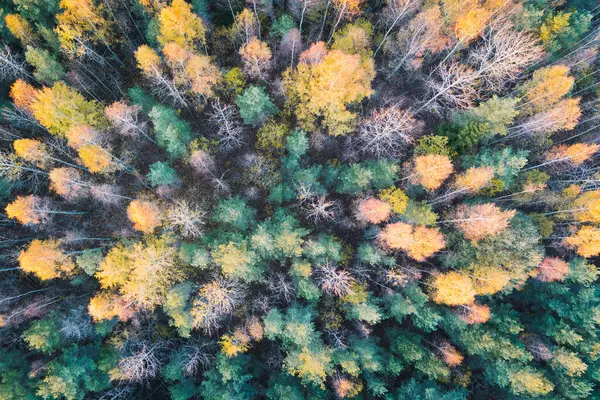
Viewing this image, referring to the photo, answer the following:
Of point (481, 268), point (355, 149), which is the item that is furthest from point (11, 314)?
point (481, 268)

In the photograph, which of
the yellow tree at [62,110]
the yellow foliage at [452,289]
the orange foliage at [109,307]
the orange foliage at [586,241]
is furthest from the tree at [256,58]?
the orange foliage at [586,241]

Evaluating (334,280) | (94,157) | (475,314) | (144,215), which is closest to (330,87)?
(334,280)

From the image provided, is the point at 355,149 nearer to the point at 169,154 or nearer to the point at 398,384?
the point at 169,154

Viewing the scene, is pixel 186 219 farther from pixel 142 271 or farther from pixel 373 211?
pixel 373 211

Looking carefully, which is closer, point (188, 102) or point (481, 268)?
point (481, 268)

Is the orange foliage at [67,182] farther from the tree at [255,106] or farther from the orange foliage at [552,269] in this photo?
the orange foliage at [552,269]
